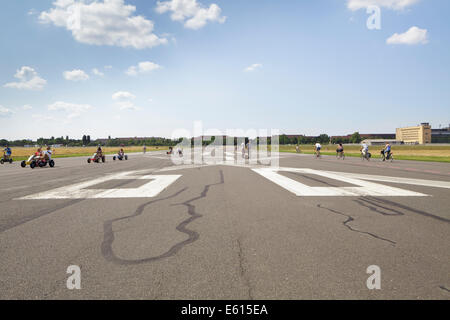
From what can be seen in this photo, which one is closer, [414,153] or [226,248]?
[226,248]

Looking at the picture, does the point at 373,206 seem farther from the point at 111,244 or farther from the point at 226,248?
the point at 111,244

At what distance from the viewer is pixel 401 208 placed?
5.46 metres

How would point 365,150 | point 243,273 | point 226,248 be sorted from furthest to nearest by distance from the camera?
point 365,150 → point 226,248 → point 243,273

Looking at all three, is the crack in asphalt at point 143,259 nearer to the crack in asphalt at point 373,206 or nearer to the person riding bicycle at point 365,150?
the crack in asphalt at point 373,206

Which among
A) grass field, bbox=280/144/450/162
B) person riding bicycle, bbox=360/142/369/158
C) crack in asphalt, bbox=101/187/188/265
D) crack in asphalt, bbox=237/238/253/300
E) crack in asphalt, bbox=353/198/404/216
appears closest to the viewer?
crack in asphalt, bbox=237/238/253/300

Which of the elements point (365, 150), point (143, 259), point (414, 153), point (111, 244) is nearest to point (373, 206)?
point (143, 259)

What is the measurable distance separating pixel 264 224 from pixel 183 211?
1.80m

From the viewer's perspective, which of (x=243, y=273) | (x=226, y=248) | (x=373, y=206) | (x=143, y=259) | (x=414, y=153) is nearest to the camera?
(x=243, y=273)

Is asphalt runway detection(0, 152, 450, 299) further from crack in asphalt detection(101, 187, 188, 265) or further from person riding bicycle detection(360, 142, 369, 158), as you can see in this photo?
person riding bicycle detection(360, 142, 369, 158)

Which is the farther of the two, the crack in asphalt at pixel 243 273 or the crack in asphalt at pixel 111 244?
the crack in asphalt at pixel 111 244

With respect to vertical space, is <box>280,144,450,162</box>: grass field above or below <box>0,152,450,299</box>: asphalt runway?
above

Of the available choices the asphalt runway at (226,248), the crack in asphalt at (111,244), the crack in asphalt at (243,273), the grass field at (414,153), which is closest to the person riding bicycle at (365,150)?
the grass field at (414,153)

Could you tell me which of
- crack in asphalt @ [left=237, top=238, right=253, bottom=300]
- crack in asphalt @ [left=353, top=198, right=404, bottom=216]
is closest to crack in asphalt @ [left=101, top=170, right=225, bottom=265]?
crack in asphalt @ [left=237, top=238, right=253, bottom=300]
